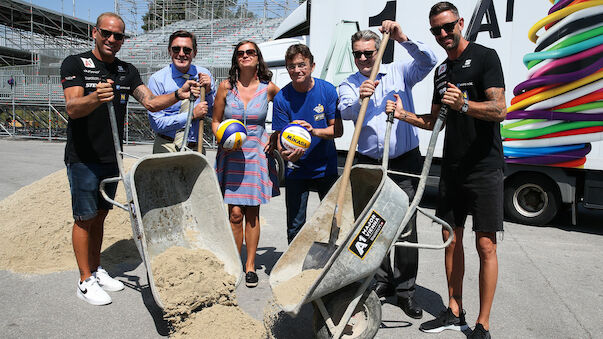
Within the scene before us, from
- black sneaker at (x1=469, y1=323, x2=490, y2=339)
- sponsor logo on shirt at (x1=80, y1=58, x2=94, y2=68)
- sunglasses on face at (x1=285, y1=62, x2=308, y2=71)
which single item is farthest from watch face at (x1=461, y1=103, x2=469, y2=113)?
sponsor logo on shirt at (x1=80, y1=58, x2=94, y2=68)

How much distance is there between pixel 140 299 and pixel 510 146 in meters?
5.72

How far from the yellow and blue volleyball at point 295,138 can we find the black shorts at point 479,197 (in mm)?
1140

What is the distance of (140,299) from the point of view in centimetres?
371

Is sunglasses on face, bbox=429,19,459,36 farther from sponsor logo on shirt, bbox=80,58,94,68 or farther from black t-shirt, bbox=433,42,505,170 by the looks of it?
sponsor logo on shirt, bbox=80,58,94,68

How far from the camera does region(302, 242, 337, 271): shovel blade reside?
121 inches

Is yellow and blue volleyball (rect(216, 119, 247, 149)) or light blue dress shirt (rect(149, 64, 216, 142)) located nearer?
yellow and blue volleyball (rect(216, 119, 247, 149))

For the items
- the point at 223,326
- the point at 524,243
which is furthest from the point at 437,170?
the point at 223,326

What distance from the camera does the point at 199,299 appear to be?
2.89 m

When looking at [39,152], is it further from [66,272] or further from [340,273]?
[340,273]

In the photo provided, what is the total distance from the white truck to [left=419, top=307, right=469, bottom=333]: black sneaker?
3821 millimetres

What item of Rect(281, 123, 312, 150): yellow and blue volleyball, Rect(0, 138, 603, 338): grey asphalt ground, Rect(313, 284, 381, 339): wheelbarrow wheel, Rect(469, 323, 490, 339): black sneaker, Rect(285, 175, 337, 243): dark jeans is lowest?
Rect(0, 138, 603, 338): grey asphalt ground

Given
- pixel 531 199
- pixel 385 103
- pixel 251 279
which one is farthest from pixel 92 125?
pixel 531 199

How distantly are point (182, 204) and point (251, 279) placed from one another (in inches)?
39.4

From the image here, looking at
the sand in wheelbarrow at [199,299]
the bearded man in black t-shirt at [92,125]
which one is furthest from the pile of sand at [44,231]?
the sand in wheelbarrow at [199,299]
